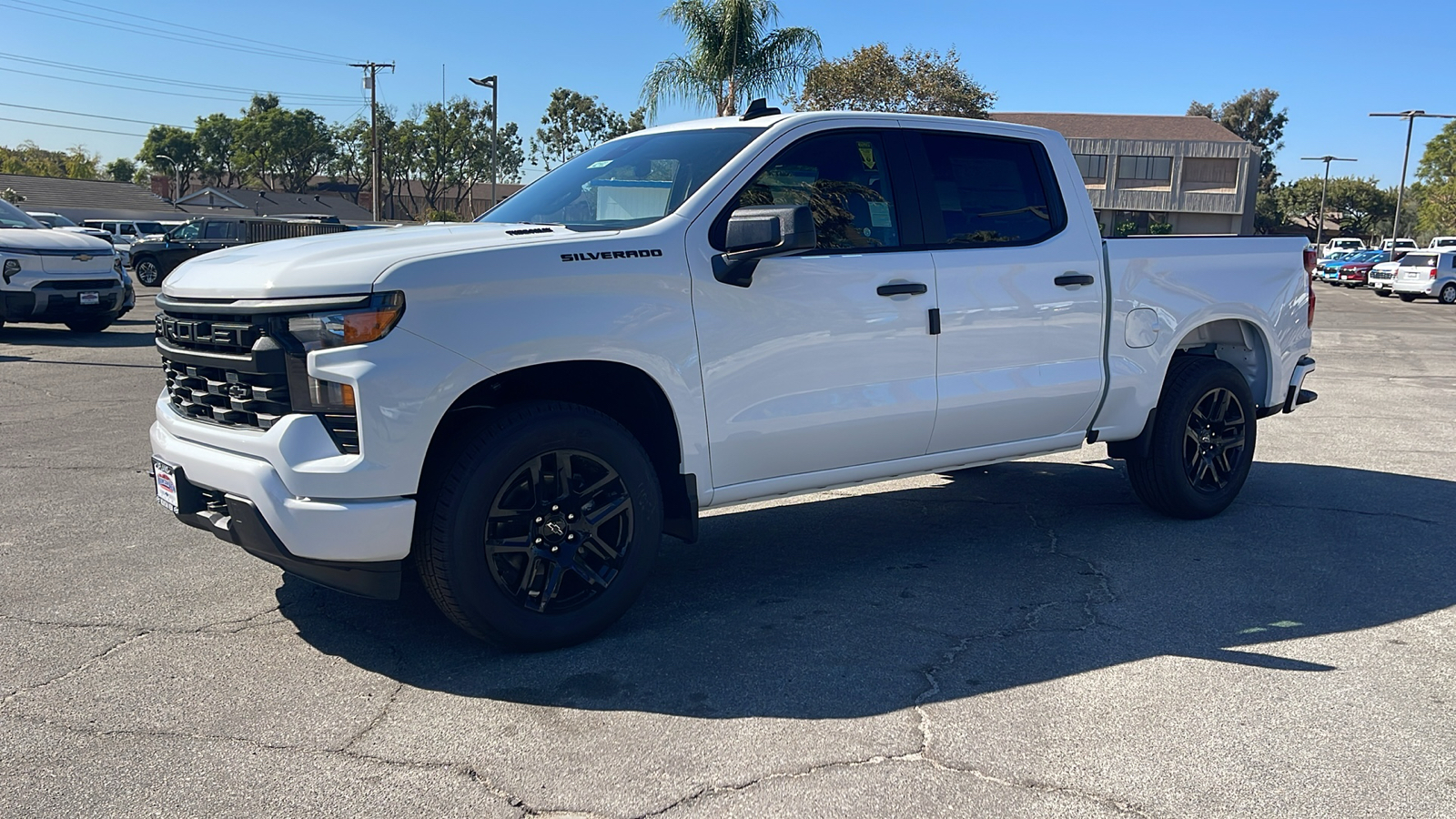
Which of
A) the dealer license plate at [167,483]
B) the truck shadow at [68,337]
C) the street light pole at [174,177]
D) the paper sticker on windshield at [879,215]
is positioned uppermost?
the street light pole at [174,177]

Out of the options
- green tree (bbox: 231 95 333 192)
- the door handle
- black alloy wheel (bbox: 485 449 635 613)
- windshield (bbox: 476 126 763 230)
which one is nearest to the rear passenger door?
the door handle

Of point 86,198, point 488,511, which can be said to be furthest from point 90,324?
point 86,198

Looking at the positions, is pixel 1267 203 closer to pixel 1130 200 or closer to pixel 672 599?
pixel 1130 200

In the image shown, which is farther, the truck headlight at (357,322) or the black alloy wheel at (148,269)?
the black alloy wheel at (148,269)

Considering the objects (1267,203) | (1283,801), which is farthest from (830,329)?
(1267,203)

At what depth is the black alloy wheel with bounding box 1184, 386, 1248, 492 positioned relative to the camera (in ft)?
20.1

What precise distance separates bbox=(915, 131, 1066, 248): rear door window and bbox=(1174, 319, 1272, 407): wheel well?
138 centimetres

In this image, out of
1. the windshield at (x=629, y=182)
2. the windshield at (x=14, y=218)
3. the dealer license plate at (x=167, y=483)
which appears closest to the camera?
the dealer license plate at (x=167, y=483)

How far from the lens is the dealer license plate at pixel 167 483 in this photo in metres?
4.19

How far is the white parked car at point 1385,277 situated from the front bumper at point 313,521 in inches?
1561

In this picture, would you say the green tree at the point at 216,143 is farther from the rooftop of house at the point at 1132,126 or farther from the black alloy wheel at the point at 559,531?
the black alloy wheel at the point at 559,531

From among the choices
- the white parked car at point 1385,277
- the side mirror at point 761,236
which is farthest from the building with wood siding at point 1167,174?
the side mirror at point 761,236

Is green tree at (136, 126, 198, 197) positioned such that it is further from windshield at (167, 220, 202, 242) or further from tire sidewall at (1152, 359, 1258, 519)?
tire sidewall at (1152, 359, 1258, 519)

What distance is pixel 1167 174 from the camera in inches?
2621
